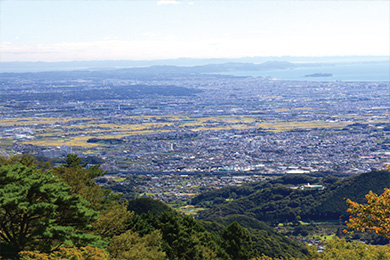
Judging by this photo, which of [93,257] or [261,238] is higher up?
[93,257]

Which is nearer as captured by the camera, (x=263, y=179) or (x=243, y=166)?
(x=263, y=179)

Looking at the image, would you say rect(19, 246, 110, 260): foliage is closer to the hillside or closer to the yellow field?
the hillside

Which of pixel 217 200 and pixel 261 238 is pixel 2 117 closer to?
pixel 217 200

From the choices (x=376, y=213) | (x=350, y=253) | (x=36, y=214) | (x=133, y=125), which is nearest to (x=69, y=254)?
(x=36, y=214)

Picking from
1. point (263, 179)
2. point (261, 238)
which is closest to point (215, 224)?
point (261, 238)

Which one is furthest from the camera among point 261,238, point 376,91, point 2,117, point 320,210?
point 376,91
